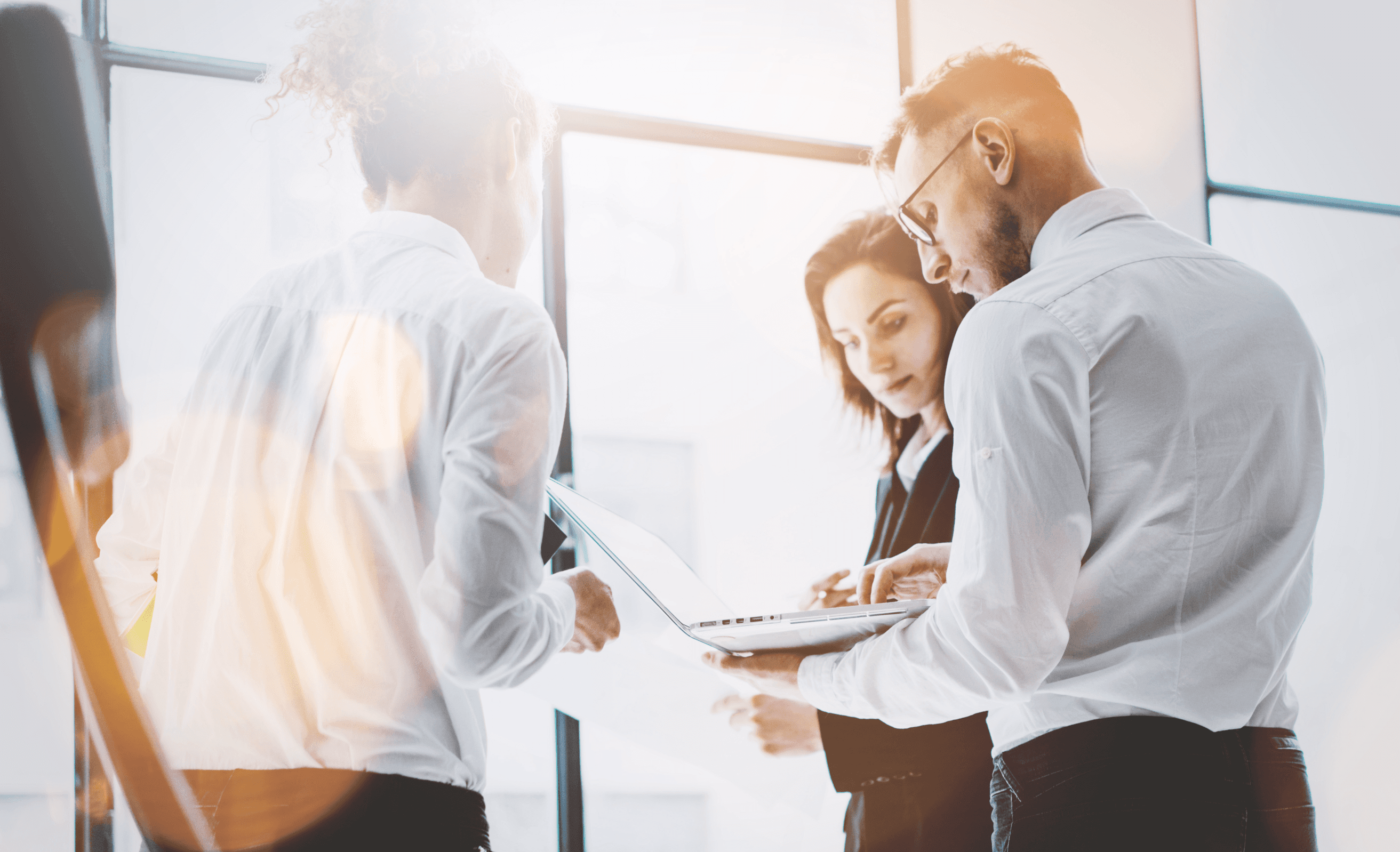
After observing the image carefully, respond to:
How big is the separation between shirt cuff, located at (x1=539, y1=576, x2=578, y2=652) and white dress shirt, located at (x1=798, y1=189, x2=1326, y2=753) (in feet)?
1.57

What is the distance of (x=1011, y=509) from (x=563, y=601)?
1.95ft

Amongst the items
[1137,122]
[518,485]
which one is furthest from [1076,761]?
[1137,122]

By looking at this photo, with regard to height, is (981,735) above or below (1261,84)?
below

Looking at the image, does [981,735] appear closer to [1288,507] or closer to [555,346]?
[1288,507]

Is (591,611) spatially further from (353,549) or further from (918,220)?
(918,220)

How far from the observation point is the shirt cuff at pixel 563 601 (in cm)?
121

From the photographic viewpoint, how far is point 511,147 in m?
1.39

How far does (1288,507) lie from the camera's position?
1163mm

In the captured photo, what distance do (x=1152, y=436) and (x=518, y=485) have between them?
77 centimetres

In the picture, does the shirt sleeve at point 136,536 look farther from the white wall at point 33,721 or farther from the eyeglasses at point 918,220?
the eyeglasses at point 918,220

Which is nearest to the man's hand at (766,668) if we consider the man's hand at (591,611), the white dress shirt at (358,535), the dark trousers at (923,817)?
the man's hand at (591,611)

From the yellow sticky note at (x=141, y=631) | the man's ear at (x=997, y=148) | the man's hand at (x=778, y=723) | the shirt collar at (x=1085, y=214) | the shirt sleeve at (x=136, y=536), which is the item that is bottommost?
the man's hand at (x=778, y=723)

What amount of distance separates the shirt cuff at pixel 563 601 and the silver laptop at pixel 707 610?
8cm

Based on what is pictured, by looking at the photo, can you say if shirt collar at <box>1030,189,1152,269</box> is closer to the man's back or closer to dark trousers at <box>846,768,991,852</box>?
the man's back
